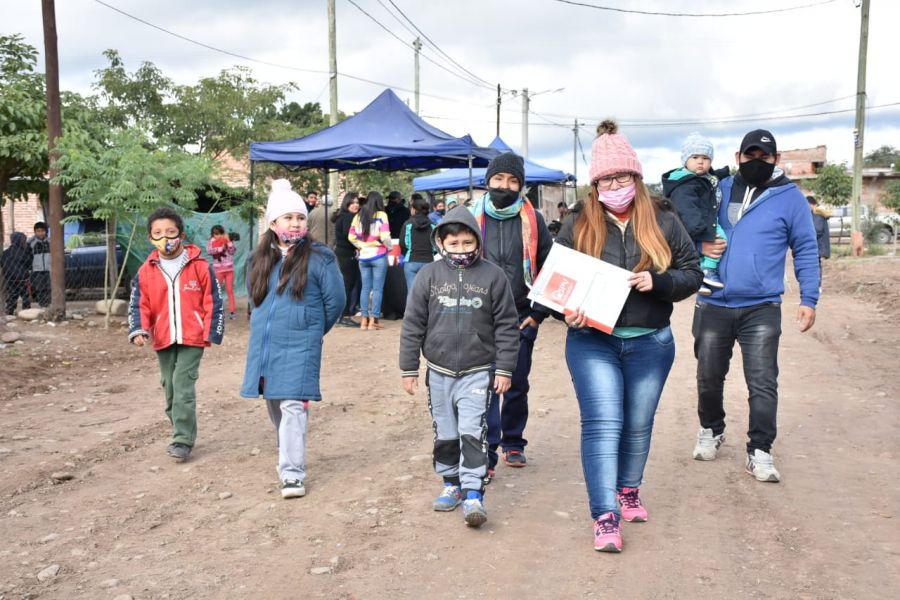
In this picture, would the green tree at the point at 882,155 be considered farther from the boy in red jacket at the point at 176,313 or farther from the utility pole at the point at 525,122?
the boy in red jacket at the point at 176,313

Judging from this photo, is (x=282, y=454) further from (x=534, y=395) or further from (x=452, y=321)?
(x=534, y=395)

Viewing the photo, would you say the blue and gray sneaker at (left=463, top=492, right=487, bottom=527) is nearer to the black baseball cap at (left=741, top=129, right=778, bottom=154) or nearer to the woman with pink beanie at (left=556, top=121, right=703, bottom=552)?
the woman with pink beanie at (left=556, top=121, right=703, bottom=552)

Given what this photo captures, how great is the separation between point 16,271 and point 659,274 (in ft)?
46.1

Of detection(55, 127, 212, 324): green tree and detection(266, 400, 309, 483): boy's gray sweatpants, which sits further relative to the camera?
detection(55, 127, 212, 324): green tree

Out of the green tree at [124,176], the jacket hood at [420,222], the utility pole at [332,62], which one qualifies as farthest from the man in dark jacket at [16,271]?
the utility pole at [332,62]

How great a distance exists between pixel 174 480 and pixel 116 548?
1276 mm

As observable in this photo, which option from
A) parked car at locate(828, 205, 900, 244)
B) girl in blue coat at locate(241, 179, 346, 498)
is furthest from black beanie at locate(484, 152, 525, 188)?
parked car at locate(828, 205, 900, 244)

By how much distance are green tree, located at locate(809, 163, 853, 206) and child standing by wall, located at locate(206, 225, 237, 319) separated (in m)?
32.4

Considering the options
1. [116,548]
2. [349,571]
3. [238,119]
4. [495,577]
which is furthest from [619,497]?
[238,119]

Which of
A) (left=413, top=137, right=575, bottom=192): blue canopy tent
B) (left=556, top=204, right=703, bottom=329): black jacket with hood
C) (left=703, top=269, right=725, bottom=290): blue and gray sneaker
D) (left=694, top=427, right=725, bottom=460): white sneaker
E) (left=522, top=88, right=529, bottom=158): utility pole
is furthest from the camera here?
(left=522, top=88, right=529, bottom=158): utility pole

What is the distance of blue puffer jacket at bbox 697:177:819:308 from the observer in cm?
553

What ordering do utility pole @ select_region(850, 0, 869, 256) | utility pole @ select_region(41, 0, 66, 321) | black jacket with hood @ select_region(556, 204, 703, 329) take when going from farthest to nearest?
utility pole @ select_region(850, 0, 869, 256)
utility pole @ select_region(41, 0, 66, 321)
black jacket with hood @ select_region(556, 204, 703, 329)

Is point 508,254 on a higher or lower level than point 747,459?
higher

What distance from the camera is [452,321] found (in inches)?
189
